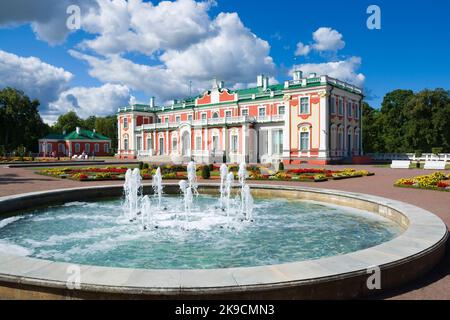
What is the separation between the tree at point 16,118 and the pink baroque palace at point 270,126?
25.0 meters

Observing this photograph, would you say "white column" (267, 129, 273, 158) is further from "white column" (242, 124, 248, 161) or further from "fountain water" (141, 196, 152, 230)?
"fountain water" (141, 196, 152, 230)

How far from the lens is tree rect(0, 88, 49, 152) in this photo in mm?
60969

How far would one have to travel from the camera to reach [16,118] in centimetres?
6209

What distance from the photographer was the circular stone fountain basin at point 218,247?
4434mm

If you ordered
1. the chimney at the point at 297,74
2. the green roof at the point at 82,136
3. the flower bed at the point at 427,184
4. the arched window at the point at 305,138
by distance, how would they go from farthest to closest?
the green roof at the point at 82,136, the chimney at the point at 297,74, the arched window at the point at 305,138, the flower bed at the point at 427,184

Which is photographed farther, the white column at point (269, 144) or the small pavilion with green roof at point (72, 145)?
the small pavilion with green roof at point (72, 145)

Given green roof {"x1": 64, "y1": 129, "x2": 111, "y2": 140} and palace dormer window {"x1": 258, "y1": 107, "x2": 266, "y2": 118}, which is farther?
green roof {"x1": 64, "y1": 129, "x2": 111, "y2": 140}

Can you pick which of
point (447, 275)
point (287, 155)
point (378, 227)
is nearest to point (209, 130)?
point (287, 155)

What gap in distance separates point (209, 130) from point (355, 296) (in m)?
42.7

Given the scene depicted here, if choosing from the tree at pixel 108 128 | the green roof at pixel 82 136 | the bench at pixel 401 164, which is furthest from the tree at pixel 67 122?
the bench at pixel 401 164

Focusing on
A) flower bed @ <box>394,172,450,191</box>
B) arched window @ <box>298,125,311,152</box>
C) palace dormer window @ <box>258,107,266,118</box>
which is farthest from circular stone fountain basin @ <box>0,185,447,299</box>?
palace dormer window @ <box>258,107,266,118</box>

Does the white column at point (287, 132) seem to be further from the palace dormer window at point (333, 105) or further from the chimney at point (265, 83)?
the chimney at point (265, 83)
